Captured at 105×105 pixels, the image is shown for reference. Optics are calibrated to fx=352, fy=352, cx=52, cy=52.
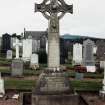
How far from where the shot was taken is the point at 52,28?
42.2 ft

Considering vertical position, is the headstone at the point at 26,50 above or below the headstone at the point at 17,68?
above

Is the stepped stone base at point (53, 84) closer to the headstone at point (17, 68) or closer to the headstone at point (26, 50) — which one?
the headstone at point (17, 68)

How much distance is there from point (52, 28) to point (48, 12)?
0.62 metres

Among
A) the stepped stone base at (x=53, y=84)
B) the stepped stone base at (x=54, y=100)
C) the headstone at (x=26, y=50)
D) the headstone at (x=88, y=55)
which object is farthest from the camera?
the headstone at (x=26, y=50)

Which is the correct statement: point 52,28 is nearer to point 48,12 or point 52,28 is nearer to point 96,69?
point 48,12

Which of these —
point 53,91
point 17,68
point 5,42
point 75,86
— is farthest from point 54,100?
point 5,42

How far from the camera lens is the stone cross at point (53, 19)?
1278cm

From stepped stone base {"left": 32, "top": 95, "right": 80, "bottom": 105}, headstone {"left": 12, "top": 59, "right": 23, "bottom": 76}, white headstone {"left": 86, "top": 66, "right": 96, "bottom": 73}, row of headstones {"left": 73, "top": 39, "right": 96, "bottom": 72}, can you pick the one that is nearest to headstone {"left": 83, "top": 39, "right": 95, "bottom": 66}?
row of headstones {"left": 73, "top": 39, "right": 96, "bottom": 72}

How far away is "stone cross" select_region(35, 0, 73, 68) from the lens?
41.9ft

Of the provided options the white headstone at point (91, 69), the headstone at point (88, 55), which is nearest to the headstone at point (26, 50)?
the headstone at point (88, 55)

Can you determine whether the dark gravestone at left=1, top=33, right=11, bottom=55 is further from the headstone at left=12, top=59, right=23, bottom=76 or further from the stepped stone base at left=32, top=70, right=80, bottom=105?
the stepped stone base at left=32, top=70, right=80, bottom=105

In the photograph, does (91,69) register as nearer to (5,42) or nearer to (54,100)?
(54,100)

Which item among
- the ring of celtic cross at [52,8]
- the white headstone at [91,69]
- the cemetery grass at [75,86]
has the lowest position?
the cemetery grass at [75,86]

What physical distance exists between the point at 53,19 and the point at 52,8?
41 centimetres
